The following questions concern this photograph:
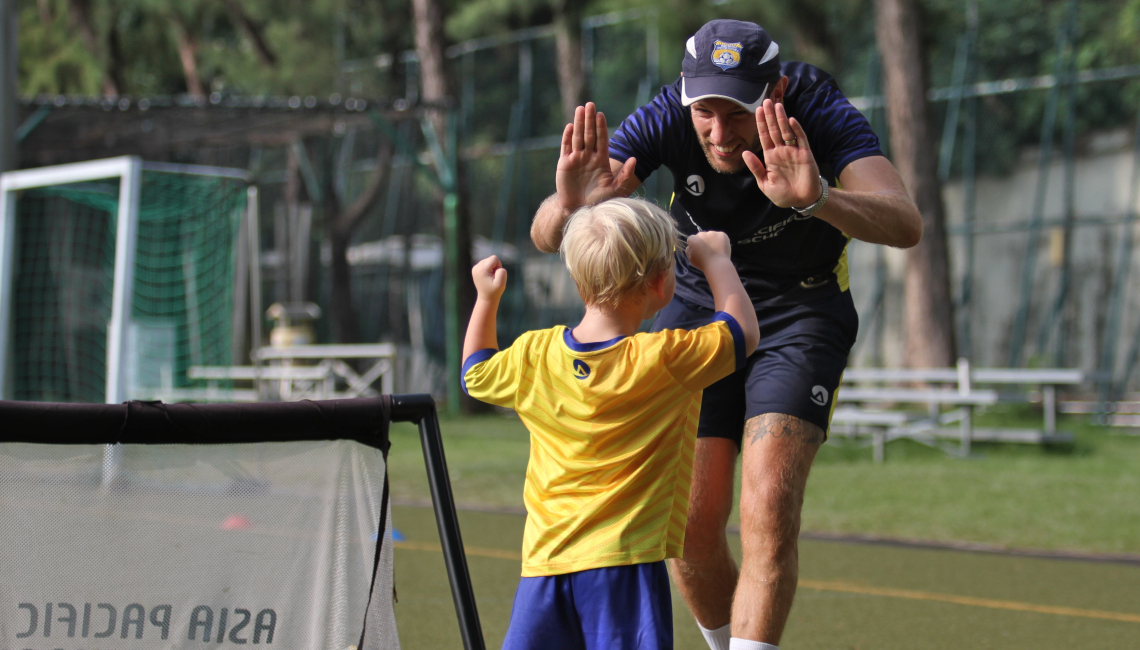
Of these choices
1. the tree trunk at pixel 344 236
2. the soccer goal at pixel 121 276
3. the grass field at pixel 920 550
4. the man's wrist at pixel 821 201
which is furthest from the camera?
the tree trunk at pixel 344 236

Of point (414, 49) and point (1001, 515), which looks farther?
point (414, 49)

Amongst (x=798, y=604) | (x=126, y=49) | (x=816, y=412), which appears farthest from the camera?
(x=126, y=49)

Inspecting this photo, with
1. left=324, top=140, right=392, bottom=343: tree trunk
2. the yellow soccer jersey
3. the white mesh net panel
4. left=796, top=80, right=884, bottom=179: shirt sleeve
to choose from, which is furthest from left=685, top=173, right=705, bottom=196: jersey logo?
left=324, top=140, right=392, bottom=343: tree trunk

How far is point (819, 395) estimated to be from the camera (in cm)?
330

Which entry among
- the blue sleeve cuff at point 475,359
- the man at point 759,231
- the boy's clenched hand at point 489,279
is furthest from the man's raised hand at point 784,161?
the blue sleeve cuff at point 475,359

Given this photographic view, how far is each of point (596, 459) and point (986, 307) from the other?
1617 centimetres

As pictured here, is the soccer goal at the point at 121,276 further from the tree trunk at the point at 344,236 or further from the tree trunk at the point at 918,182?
the tree trunk at the point at 918,182

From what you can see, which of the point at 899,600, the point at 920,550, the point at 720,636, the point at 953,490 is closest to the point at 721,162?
the point at 720,636

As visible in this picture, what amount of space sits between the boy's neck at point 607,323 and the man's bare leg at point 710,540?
1.08 m

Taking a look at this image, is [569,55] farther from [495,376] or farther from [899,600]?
[495,376]

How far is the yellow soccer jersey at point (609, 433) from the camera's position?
2430mm

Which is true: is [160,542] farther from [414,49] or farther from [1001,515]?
[414,49]

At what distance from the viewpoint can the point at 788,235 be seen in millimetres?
3395

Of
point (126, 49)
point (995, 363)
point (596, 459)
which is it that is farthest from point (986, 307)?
point (126, 49)
